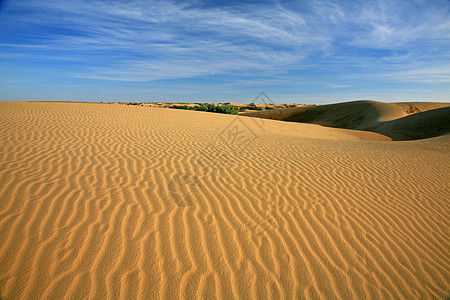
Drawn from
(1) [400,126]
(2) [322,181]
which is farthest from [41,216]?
(1) [400,126]

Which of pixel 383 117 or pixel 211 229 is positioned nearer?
pixel 211 229

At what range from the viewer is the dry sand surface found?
2295 millimetres

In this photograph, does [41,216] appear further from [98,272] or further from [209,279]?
[209,279]

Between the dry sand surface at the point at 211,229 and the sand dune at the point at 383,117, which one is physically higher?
the sand dune at the point at 383,117

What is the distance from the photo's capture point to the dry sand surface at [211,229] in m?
2.29

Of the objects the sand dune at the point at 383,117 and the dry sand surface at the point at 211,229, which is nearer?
the dry sand surface at the point at 211,229

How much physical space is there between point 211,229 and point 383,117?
2970 centimetres

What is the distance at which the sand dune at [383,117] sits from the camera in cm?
1758

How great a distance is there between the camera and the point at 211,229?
10.1 ft

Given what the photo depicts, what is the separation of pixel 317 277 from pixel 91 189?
11.9 feet

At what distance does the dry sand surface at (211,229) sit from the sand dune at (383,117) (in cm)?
1569

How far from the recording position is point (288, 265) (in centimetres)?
261

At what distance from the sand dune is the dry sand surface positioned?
51.5 feet

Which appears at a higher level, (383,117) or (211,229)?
(383,117)
